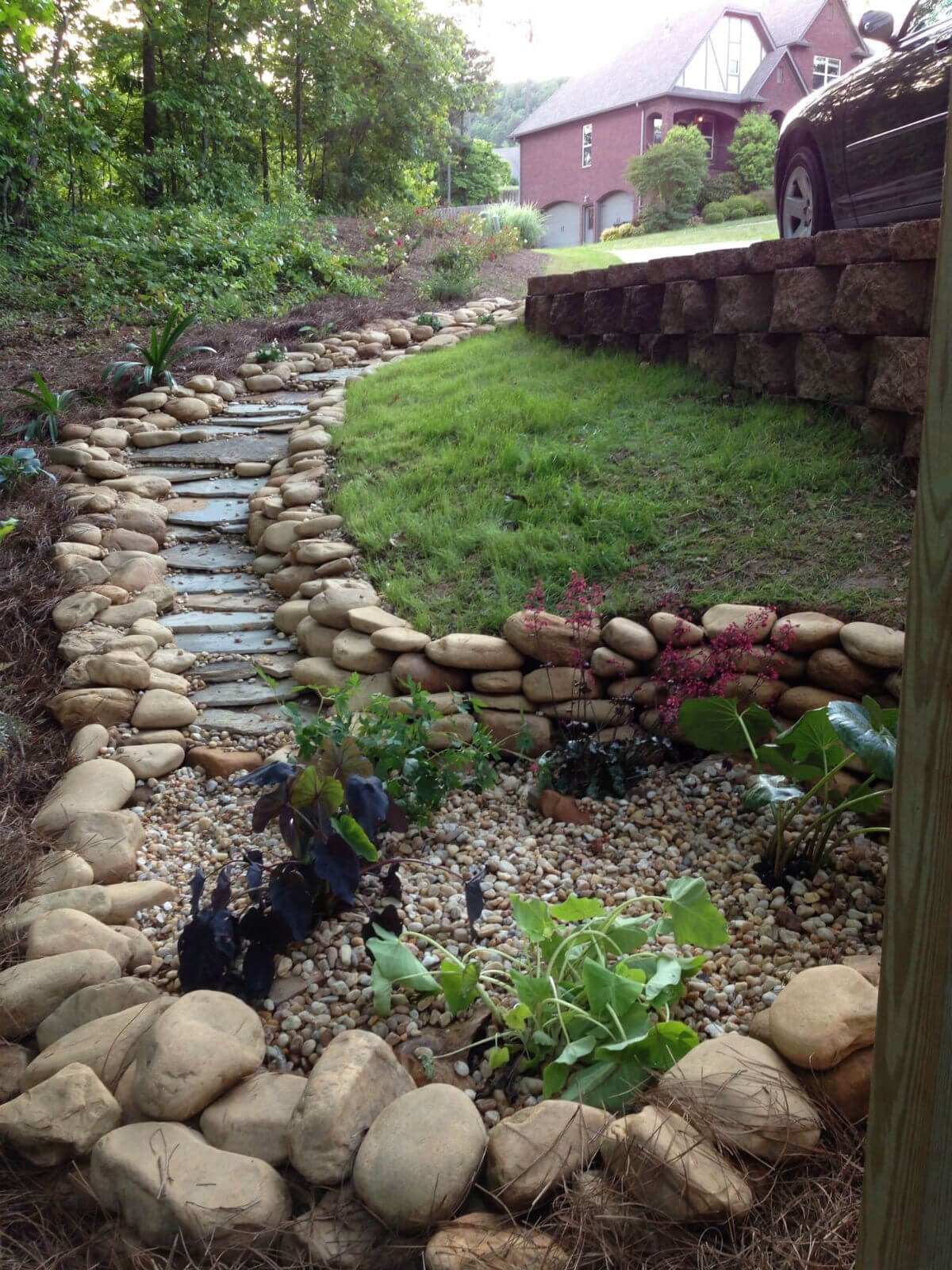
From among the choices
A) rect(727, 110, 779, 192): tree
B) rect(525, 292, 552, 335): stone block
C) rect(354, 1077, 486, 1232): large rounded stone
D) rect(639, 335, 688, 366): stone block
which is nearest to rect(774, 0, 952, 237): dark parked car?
rect(639, 335, 688, 366): stone block

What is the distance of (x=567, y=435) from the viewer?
14.6 feet

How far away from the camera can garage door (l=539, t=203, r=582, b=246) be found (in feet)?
78.4

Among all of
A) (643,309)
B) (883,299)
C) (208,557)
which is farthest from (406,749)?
(643,309)

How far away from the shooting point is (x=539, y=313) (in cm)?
643

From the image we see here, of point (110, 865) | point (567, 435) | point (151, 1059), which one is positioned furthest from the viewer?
point (567, 435)

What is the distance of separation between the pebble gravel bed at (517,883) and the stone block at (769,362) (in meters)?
2.15

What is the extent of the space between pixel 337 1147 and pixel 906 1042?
1.03 metres

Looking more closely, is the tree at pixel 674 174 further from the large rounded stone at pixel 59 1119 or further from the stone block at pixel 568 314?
the large rounded stone at pixel 59 1119

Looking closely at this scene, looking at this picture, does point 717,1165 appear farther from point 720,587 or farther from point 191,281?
point 191,281

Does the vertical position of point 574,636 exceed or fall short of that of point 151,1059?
it exceeds it

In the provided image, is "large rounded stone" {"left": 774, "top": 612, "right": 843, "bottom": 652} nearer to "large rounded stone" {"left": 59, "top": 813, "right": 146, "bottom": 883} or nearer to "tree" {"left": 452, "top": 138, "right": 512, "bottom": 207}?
"large rounded stone" {"left": 59, "top": 813, "right": 146, "bottom": 883}

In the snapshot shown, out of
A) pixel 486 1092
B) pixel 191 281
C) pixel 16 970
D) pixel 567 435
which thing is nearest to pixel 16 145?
pixel 191 281

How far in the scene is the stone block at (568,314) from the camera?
5.88 m

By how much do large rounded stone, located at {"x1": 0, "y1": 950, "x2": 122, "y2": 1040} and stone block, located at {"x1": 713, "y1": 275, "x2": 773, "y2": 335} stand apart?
12.2ft
